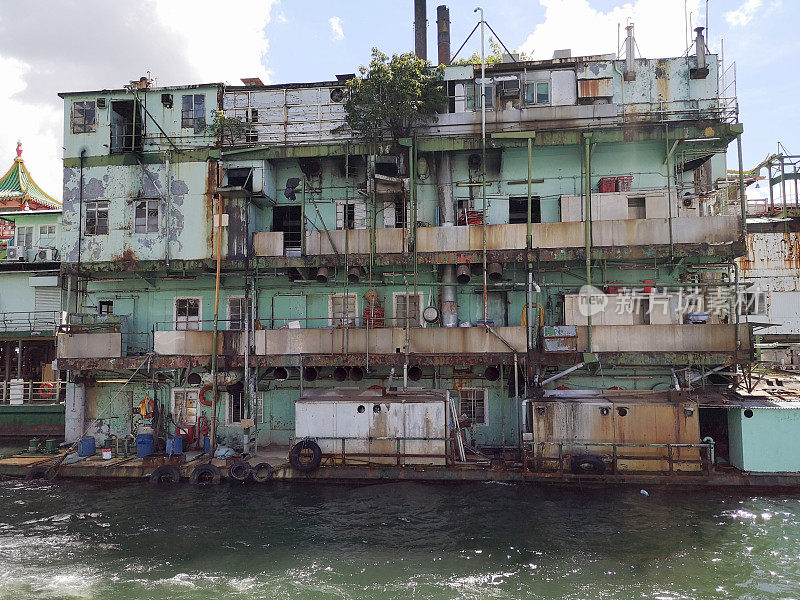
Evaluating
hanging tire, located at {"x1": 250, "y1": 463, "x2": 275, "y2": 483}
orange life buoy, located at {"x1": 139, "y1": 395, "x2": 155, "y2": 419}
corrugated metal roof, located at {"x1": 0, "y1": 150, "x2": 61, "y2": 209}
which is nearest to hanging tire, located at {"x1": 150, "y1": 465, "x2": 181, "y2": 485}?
hanging tire, located at {"x1": 250, "y1": 463, "x2": 275, "y2": 483}

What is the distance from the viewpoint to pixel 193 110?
25391 mm

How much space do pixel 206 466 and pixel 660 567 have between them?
51.5 feet

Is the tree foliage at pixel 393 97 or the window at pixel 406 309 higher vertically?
the tree foliage at pixel 393 97

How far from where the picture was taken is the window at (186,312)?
25000 mm

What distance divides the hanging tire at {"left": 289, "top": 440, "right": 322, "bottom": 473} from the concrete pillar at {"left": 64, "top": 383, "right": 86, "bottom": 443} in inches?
471

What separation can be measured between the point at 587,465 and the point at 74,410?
76.0 feet

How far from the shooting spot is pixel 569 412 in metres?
19.6

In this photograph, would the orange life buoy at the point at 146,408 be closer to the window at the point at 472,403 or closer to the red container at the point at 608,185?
the window at the point at 472,403

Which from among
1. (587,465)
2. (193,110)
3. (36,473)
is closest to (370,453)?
(587,465)

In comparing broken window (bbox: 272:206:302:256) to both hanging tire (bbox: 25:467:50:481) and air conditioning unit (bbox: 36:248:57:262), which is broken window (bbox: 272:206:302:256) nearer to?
hanging tire (bbox: 25:467:50:481)

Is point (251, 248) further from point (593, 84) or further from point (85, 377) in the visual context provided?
point (593, 84)

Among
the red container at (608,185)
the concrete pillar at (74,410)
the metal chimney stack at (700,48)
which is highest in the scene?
the metal chimney stack at (700,48)

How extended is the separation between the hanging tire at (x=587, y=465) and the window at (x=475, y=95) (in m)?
16.0

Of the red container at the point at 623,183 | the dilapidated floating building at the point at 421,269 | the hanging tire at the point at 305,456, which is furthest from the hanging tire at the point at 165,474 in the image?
the red container at the point at 623,183
